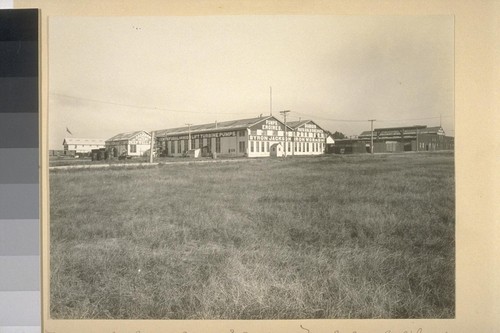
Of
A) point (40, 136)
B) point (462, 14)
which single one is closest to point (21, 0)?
point (40, 136)

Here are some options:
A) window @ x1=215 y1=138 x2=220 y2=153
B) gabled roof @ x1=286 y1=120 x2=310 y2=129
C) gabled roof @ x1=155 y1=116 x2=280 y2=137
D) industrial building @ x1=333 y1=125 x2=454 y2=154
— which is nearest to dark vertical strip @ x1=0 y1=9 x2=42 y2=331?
gabled roof @ x1=155 y1=116 x2=280 y2=137

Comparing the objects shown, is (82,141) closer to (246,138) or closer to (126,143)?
(126,143)

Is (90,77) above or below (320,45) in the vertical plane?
below

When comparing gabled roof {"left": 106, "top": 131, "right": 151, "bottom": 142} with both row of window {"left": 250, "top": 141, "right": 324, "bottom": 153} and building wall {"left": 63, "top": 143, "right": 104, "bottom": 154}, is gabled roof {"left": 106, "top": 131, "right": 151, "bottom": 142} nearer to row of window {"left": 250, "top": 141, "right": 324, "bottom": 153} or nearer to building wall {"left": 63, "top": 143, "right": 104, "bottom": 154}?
building wall {"left": 63, "top": 143, "right": 104, "bottom": 154}

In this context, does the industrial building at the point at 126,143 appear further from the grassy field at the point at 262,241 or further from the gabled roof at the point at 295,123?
the gabled roof at the point at 295,123

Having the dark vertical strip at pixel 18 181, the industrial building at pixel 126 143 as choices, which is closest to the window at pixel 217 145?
the industrial building at pixel 126 143

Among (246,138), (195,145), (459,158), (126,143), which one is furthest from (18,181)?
(459,158)

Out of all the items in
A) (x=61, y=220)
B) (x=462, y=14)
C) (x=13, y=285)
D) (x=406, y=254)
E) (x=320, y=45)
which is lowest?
(x=13, y=285)

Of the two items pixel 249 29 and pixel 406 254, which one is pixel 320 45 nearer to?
pixel 249 29
